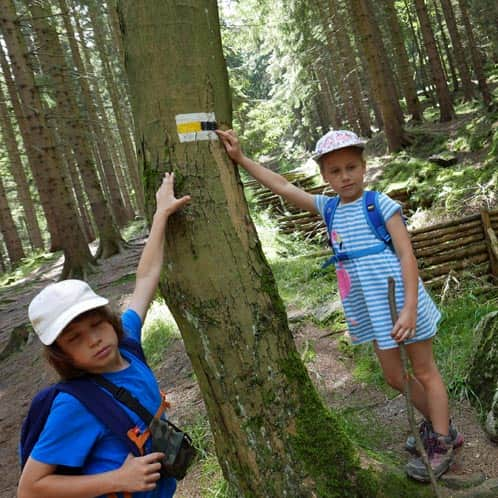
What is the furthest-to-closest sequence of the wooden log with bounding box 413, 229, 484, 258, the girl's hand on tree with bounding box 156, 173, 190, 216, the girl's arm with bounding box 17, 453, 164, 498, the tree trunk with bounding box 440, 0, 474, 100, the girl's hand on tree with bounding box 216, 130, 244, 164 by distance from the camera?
1. the tree trunk with bounding box 440, 0, 474, 100
2. the wooden log with bounding box 413, 229, 484, 258
3. the girl's hand on tree with bounding box 216, 130, 244, 164
4. the girl's hand on tree with bounding box 156, 173, 190, 216
5. the girl's arm with bounding box 17, 453, 164, 498

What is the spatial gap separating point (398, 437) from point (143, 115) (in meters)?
2.47

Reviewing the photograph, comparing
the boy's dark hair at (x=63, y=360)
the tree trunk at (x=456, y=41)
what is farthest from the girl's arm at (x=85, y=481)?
the tree trunk at (x=456, y=41)

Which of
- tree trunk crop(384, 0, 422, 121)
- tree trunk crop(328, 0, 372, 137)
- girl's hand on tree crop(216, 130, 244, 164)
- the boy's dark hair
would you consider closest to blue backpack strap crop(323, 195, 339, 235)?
girl's hand on tree crop(216, 130, 244, 164)

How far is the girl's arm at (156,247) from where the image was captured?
1.99 metres

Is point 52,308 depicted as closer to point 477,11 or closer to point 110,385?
point 110,385

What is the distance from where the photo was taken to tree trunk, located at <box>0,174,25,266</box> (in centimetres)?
1731

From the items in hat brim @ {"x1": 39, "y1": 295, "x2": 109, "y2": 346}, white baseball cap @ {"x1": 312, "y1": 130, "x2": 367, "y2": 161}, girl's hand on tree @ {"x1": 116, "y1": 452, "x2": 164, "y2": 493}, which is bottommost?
girl's hand on tree @ {"x1": 116, "y1": 452, "x2": 164, "y2": 493}

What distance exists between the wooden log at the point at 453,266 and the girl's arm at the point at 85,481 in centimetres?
547

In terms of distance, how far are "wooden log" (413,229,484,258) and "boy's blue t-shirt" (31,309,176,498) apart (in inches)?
223

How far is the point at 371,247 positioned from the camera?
7.79 ft

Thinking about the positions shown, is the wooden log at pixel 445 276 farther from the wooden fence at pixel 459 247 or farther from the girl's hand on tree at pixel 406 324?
the girl's hand on tree at pixel 406 324

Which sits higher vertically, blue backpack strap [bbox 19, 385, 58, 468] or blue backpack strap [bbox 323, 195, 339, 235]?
blue backpack strap [bbox 323, 195, 339, 235]

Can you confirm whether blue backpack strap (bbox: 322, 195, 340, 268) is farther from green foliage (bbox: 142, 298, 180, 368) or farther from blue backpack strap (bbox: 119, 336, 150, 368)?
green foliage (bbox: 142, 298, 180, 368)

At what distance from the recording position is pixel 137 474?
1.57 m
